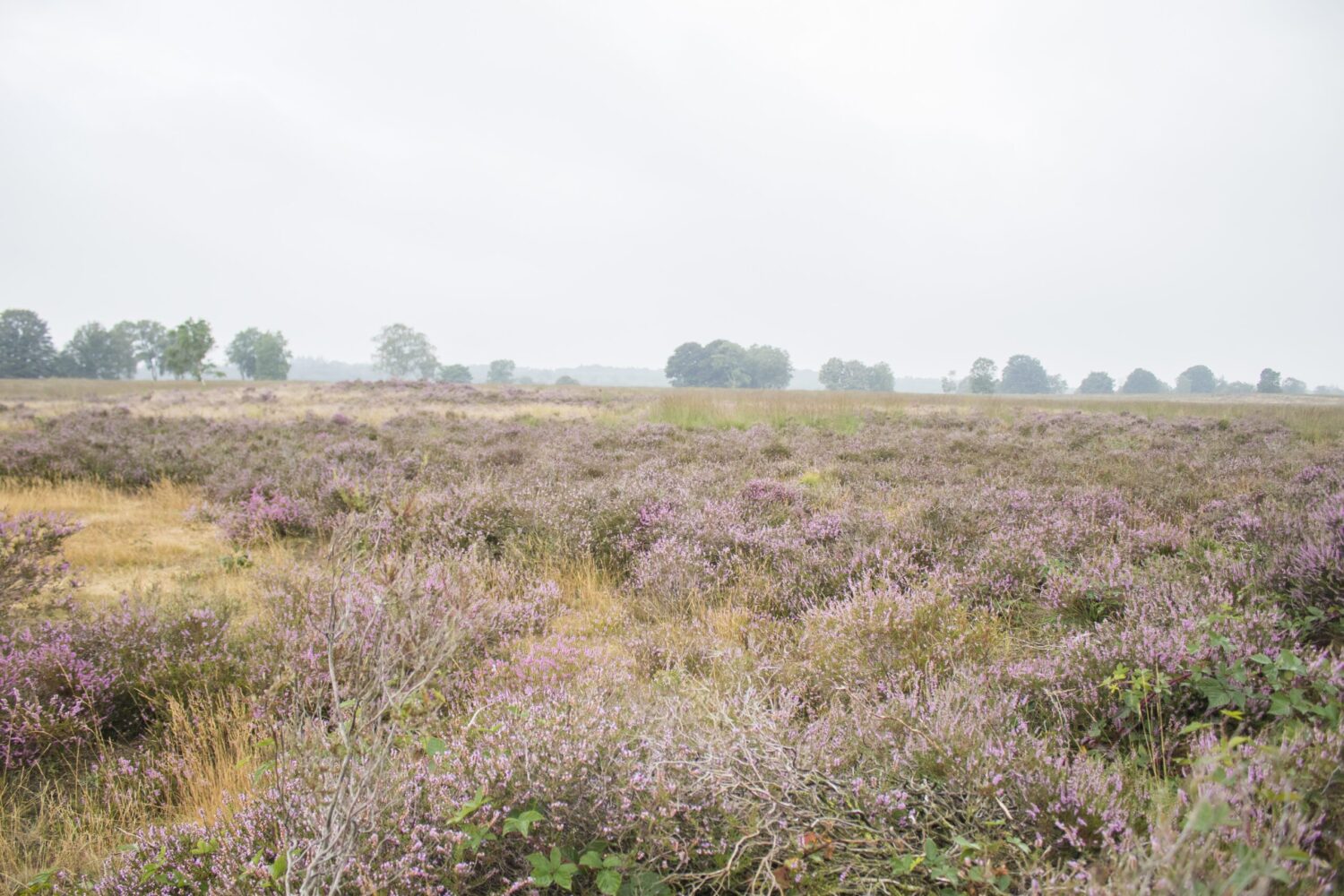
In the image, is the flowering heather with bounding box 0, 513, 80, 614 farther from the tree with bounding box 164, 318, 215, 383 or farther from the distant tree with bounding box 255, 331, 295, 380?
the distant tree with bounding box 255, 331, 295, 380

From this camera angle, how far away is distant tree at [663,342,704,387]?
438 feet

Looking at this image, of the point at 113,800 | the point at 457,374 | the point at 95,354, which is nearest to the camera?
the point at 113,800

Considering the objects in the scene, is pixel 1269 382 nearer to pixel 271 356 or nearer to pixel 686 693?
pixel 686 693

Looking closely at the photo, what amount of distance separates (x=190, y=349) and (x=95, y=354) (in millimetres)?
46533

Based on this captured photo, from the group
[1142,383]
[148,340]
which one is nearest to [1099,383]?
[1142,383]

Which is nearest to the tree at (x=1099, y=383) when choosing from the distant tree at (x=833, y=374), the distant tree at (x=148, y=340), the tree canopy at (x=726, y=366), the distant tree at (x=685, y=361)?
the distant tree at (x=833, y=374)

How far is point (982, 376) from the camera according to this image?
409 feet

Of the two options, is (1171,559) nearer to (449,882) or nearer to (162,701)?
(449,882)

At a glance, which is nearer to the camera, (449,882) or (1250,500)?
(449,882)

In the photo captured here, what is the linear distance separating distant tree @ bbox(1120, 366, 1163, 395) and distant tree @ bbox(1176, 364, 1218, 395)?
18.6 feet

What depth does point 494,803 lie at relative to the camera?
1.81 meters

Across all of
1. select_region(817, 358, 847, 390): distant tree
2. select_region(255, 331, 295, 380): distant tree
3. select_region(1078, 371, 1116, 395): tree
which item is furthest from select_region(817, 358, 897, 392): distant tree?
select_region(255, 331, 295, 380): distant tree

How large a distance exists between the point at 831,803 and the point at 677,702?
29.2 inches

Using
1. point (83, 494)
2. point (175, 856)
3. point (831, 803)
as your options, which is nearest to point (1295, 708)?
point (831, 803)
